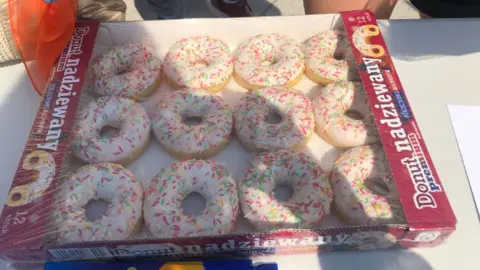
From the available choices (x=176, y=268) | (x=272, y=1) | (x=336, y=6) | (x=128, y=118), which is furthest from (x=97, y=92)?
(x=272, y=1)

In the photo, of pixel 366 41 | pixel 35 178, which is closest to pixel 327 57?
pixel 366 41

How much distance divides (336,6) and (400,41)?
28cm

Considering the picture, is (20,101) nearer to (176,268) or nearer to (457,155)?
(176,268)

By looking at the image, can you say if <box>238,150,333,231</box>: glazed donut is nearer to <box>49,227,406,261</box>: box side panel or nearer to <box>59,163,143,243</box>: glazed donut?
<box>49,227,406,261</box>: box side panel

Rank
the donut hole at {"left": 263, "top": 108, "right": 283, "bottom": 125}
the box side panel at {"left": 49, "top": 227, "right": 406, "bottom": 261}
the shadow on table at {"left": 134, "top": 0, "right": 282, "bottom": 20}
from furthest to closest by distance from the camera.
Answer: the shadow on table at {"left": 134, "top": 0, "right": 282, "bottom": 20}, the donut hole at {"left": 263, "top": 108, "right": 283, "bottom": 125}, the box side panel at {"left": 49, "top": 227, "right": 406, "bottom": 261}

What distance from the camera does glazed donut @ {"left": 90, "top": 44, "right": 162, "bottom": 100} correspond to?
1.44m

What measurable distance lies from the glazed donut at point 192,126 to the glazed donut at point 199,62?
5cm

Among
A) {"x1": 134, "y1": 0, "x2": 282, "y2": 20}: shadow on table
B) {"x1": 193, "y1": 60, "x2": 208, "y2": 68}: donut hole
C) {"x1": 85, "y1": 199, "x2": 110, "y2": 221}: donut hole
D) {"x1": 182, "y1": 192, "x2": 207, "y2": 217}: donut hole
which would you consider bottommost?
{"x1": 134, "y1": 0, "x2": 282, "y2": 20}: shadow on table

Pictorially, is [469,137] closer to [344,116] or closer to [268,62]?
[344,116]

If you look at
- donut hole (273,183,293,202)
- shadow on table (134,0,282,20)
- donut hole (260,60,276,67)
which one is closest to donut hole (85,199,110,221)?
donut hole (273,183,293,202)

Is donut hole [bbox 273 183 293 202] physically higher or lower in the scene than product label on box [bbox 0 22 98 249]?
lower

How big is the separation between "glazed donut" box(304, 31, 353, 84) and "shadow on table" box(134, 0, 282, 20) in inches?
45.7

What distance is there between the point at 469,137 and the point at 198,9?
179 cm

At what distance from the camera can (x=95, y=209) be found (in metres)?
1.24
